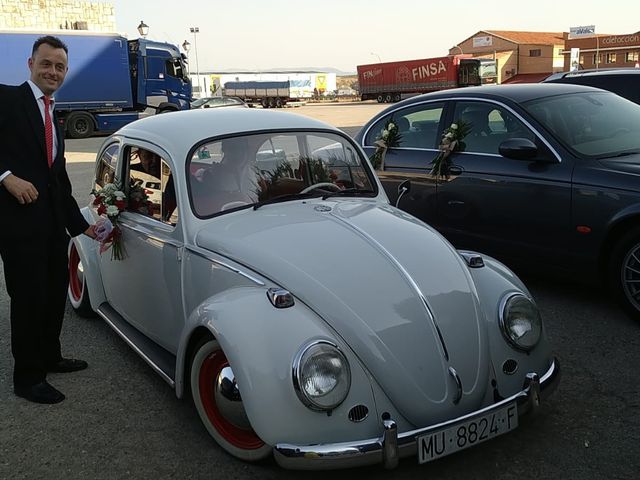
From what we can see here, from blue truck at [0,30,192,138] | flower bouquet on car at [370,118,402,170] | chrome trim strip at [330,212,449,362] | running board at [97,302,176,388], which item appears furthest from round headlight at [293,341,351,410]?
blue truck at [0,30,192,138]

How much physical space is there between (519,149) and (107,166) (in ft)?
10.7

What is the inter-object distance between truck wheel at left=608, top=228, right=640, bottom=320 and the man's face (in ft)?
13.2

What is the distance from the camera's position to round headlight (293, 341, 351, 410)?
2.66 metres

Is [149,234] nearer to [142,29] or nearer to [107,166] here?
[107,166]

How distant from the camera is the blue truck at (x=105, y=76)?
22.9 metres

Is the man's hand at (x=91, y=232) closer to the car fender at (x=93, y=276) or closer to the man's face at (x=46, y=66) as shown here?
the car fender at (x=93, y=276)

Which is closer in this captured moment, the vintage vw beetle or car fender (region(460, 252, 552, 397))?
the vintage vw beetle

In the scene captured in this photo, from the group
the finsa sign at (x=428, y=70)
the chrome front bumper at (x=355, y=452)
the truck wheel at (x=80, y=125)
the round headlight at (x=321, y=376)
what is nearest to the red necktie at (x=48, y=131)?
the round headlight at (x=321, y=376)

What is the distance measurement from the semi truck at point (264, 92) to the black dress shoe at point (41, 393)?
56233mm

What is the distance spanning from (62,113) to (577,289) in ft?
75.8

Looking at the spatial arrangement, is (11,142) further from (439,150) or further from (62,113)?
(62,113)

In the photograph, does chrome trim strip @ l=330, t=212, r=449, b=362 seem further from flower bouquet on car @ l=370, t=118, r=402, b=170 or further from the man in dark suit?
flower bouquet on car @ l=370, t=118, r=402, b=170

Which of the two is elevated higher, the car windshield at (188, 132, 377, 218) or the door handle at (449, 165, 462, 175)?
the car windshield at (188, 132, 377, 218)

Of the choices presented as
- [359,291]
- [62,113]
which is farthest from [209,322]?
[62,113]
